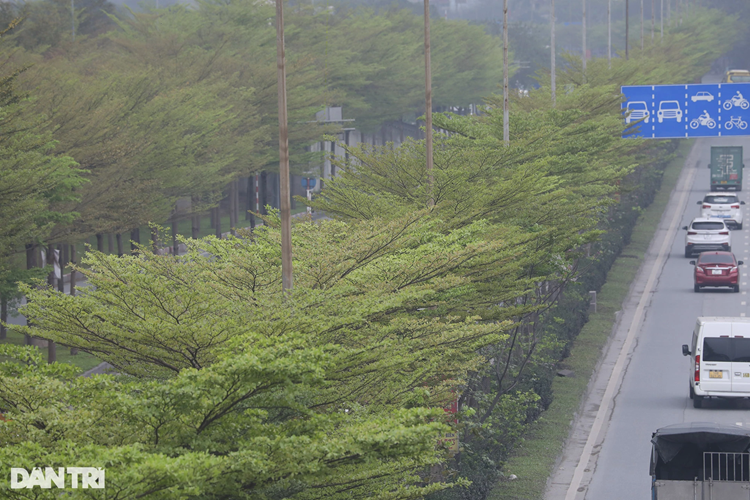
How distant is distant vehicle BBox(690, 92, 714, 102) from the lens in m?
47.3

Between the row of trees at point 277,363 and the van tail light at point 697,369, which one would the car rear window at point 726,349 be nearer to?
the van tail light at point 697,369

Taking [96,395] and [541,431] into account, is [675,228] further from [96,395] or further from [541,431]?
[96,395]

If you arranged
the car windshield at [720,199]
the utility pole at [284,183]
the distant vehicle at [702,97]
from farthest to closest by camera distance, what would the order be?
the car windshield at [720,199] < the distant vehicle at [702,97] < the utility pole at [284,183]

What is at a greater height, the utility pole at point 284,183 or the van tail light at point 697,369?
the utility pole at point 284,183

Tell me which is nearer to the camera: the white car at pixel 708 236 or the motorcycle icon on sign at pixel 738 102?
the motorcycle icon on sign at pixel 738 102

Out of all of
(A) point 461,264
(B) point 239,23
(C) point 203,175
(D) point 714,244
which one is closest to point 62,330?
(A) point 461,264

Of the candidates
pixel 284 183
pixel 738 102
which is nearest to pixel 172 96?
pixel 738 102

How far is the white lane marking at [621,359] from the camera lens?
2234 cm

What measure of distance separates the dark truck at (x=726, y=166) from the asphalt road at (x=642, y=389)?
15.1 meters

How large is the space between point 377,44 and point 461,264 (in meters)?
66.1

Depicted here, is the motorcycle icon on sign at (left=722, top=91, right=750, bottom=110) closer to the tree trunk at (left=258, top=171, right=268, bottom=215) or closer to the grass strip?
the grass strip

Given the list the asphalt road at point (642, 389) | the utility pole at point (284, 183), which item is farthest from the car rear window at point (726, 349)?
the utility pole at point (284, 183)

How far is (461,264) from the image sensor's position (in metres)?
16.4

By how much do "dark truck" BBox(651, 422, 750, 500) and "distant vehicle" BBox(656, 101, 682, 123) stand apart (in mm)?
32635
